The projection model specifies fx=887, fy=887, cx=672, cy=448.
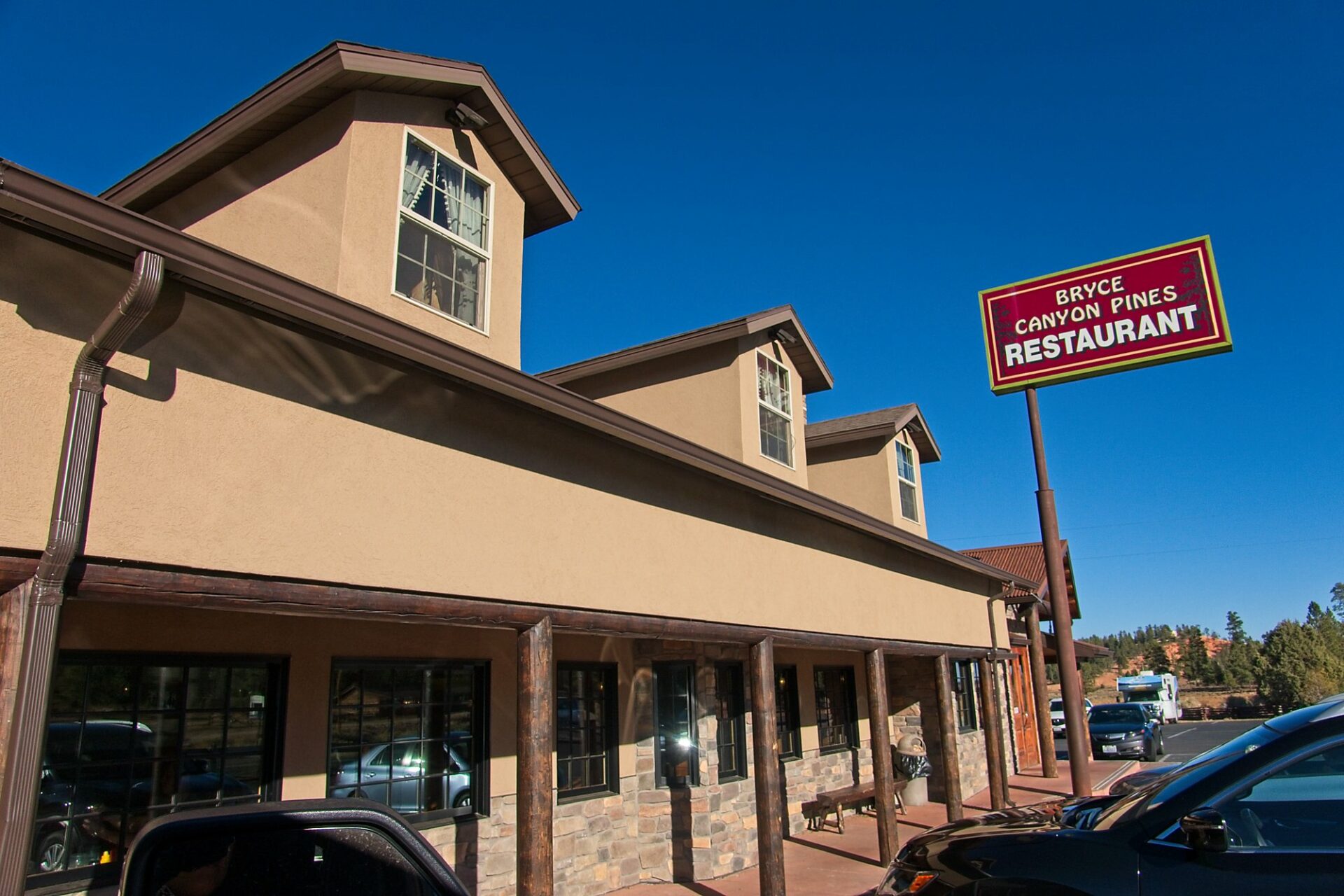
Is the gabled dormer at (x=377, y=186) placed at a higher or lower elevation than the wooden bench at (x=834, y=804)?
higher

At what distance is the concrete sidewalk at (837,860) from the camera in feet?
30.3

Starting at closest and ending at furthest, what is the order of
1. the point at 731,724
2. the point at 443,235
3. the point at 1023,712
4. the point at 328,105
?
the point at 328,105 < the point at 443,235 < the point at 731,724 < the point at 1023,712

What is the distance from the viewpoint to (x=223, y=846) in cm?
278

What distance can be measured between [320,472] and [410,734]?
3383 mm

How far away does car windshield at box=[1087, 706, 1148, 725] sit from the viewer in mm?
25609

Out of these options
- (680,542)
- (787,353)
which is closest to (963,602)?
(787,353)

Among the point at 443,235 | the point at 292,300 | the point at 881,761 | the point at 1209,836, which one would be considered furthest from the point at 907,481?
the point at 292,300

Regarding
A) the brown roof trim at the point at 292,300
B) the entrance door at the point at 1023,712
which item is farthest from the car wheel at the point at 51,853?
the entrance door at the point at 1023,712

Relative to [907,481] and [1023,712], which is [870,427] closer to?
[907,481]

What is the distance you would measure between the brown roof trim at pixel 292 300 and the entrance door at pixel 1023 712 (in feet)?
57.6

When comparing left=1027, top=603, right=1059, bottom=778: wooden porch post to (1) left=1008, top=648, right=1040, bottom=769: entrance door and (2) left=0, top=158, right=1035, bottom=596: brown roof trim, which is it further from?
(2) left=0, top=158, right=1035, bottom=596: brown roof trim

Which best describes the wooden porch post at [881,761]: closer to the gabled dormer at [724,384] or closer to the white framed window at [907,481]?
the gabled dormer at [724,384]

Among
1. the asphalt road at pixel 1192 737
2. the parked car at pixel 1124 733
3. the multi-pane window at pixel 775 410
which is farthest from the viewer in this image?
the asphalt road at pixel 1192 737

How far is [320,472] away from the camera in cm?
514
